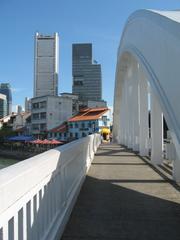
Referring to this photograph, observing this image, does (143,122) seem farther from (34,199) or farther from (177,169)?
(34,199)

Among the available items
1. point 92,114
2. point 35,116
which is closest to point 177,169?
point 92,114

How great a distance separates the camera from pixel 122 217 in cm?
502

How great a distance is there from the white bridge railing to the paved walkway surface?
0.35m

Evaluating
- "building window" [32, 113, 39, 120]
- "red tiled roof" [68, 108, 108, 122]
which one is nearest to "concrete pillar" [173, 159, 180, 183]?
"red tiled roof" [68, 108, 108, 122]

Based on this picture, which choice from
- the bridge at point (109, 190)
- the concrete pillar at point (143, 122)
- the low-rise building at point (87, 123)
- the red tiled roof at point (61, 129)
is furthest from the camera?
the red tiled roof at point (61, 129)

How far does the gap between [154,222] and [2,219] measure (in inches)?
120

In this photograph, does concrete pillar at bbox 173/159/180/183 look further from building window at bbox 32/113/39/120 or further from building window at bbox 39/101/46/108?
building window at bbox 32/113/39/120

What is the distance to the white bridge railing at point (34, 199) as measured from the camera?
88.7 inches

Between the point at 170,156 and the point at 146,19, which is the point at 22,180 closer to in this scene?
the point at 170,156

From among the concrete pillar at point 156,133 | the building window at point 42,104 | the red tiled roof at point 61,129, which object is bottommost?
the concrete pillar at point 156,133

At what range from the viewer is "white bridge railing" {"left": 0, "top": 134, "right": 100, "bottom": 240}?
2.25m

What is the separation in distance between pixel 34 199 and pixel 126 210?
2.58m

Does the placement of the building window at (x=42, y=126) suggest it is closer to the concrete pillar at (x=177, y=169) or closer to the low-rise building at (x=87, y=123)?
the low-rise building at (x=87, y=123)

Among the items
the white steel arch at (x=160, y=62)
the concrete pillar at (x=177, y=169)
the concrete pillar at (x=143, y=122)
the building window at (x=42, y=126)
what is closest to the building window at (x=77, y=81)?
the building window at (x=42, y=126)
